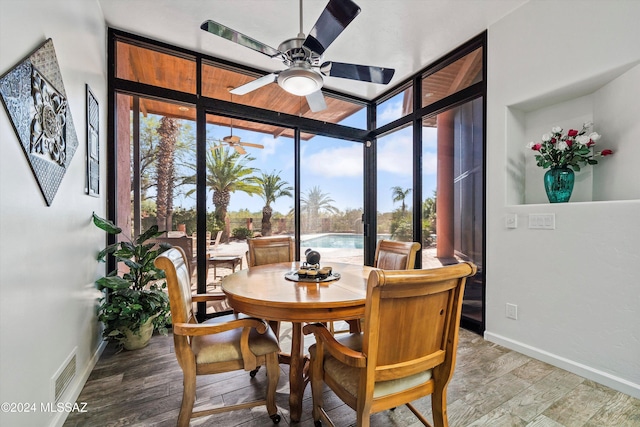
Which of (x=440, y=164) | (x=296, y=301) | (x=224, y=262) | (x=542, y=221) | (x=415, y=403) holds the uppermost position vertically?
(x=440, y=164)

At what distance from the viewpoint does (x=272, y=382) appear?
160cm

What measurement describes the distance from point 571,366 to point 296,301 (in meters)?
2.26

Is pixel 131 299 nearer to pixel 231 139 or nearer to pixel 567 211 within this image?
pixel 231 139

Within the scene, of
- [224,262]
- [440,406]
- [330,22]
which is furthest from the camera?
[224,262]

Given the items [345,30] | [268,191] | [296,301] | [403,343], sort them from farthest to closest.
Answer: [268,191], [345,30], [296,301], [403,343]

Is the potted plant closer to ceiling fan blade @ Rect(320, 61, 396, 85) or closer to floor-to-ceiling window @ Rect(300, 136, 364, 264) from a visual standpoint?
floor-to-ceiling window @ Rect(300, 136, 364, 264)

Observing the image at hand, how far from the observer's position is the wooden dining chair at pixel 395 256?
2.25 metres

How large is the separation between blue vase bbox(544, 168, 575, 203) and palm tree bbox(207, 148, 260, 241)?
3.01 meters

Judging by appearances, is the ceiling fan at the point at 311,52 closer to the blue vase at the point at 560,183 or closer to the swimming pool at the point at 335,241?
the blue vase at the point at 560,183

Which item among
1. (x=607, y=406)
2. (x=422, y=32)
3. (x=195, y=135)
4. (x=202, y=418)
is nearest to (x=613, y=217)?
(x=607, y=406)

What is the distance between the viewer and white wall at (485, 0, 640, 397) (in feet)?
6.36

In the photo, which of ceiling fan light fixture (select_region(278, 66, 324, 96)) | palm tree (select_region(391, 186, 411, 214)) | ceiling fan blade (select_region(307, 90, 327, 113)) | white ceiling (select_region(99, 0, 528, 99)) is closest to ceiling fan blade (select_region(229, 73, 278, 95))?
ceiling fan light fixture (select_region(278, 66, 324, 96))

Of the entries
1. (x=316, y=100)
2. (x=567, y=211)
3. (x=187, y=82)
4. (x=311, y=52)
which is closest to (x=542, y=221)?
(x=567, y=211)

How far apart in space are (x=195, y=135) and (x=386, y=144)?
2652 mm
